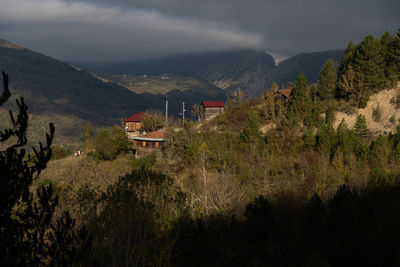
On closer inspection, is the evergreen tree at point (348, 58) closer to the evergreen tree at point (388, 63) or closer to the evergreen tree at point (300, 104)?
the evergreen tree at point (388, 63)

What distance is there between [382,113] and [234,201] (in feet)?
120

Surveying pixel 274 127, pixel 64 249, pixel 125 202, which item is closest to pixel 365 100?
pixel 274 127

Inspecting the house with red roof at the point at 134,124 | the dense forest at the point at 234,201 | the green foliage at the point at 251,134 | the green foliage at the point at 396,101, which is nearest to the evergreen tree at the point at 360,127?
the dense forest at the point at 234,201

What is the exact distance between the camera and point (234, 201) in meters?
20.1

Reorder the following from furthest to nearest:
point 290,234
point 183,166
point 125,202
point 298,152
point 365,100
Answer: point 365,100 < point 183,166 < point 298,152 < point 290,234 < point 125,202

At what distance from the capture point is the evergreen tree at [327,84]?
5122 cm

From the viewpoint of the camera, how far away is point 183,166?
41.7 m

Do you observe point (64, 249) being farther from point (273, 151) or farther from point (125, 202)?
point (273, 151)

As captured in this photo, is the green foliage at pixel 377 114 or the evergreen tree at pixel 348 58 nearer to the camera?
the green foliage at pixel 377 114

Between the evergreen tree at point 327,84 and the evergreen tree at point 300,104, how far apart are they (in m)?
5.22

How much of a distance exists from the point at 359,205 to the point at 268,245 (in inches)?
180

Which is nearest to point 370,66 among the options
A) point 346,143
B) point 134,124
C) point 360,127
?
point 360,127

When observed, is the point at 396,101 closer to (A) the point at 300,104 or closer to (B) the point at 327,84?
(B) the point at 327,84

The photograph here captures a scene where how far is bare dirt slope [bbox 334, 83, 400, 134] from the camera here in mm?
42531
